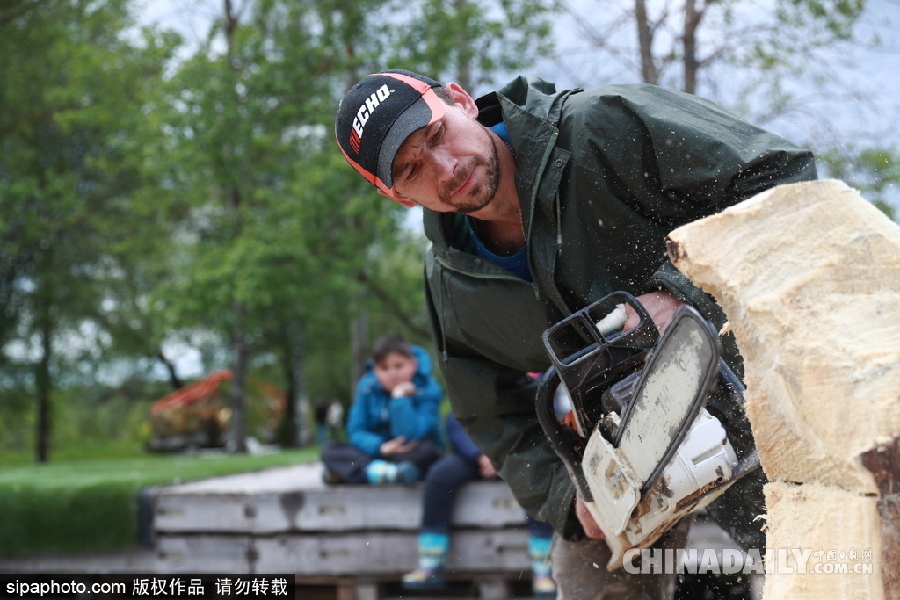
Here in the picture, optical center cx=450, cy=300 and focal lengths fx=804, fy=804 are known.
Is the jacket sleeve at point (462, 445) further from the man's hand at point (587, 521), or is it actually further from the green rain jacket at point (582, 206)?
the man's hand at point (587, 521)

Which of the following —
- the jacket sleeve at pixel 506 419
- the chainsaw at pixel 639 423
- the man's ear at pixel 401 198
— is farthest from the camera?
the jacket sleeve at pixel 506 419

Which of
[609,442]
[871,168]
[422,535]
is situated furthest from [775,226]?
[871,168]

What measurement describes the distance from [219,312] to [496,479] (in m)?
6.71

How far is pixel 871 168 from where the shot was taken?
469 cm

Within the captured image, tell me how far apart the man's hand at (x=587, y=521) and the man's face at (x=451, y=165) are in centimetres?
84

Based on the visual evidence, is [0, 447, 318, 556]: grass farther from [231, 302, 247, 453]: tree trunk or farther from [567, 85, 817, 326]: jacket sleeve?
[231, 302, 247, 453]: tree trunk

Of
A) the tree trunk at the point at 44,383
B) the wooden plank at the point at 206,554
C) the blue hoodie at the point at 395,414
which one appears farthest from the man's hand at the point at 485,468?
the tree trunk at the point at 44,383

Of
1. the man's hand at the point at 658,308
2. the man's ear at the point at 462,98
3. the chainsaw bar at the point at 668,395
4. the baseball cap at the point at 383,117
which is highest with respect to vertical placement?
the man's ear at the point at 462,98

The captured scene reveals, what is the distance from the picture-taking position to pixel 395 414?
481cm

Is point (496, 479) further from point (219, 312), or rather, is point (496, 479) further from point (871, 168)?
point (219, 312)

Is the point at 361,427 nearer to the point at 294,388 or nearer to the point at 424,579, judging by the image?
the point at 424,579

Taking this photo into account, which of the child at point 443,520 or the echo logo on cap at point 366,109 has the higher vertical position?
the echo logo on cap at point 366,109

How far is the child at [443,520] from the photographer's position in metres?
4.06

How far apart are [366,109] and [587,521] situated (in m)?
1.24
